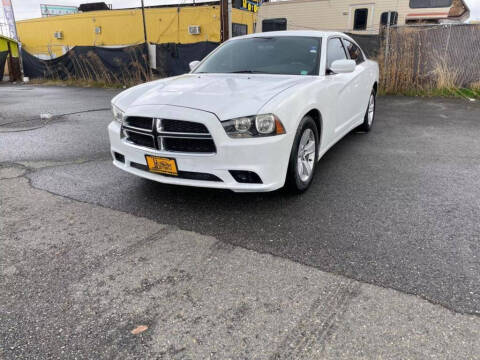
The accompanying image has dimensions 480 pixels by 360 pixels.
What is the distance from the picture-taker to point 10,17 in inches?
792

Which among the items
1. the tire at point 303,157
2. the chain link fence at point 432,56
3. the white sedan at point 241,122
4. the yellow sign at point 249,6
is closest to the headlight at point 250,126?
the white sedan at point 241,122

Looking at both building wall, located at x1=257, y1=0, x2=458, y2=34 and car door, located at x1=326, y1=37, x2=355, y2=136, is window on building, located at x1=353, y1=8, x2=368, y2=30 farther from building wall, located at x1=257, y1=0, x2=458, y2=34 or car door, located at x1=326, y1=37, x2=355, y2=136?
car door, located at x1=326, y1=37, x2=355, y2=136

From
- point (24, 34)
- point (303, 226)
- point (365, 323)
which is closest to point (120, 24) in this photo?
point (24, 34)

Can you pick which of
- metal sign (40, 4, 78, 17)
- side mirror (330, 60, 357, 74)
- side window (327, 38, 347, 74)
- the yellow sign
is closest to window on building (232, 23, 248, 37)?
the yellow sign

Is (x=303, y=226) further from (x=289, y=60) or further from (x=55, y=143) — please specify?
(x=55, y=143)

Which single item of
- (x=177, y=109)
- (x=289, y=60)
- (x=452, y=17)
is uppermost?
(x=452, y=17)

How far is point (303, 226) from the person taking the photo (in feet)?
10.1

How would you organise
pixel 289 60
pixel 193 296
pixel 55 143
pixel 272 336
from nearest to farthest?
pixel 272 336, pixel 193 296, pixel 289 60, pixel 55 143

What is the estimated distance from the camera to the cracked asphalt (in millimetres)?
1919

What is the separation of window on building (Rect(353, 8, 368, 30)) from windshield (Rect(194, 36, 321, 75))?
1215 cm

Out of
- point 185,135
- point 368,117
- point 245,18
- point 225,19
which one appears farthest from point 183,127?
point 245,18

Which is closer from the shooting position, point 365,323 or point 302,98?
point 365,323

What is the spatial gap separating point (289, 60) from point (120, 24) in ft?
53.9

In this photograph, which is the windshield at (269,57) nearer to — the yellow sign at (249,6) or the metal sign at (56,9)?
the yellow sign at (249,6)
